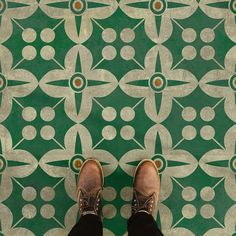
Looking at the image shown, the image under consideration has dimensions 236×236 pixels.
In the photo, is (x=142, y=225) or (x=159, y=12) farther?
(x=159, y=12)

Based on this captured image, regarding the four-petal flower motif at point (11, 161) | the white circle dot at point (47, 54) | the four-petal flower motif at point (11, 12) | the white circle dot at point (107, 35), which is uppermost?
the four-petal flower motif at point (11, 12)

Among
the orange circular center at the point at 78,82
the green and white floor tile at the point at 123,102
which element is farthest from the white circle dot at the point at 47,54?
the orange circular center at the point at 78,82

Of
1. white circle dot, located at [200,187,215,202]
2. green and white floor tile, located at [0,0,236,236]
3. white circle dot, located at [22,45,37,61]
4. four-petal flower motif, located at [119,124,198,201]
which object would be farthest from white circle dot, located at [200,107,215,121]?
white circle dot, located at [22,45,37,61]

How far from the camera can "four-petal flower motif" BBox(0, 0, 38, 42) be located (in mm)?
1265

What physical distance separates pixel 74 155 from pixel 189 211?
42 centimetres

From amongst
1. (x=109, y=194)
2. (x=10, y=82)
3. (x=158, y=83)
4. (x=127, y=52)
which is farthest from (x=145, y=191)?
(x=10, y=82)

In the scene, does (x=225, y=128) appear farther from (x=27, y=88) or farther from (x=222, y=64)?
(x=27, y=88)

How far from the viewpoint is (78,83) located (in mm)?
1265

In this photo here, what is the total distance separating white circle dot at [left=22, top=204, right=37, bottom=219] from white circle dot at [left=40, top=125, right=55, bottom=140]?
0.76 feet

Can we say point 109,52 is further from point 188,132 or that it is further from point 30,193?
point 30,193

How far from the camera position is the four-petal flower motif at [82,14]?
1.26 meters

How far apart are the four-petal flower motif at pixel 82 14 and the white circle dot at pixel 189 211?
0.64 meters

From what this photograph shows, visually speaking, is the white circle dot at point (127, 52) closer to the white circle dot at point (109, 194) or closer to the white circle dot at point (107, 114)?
the white circle dot at point (107, 114)

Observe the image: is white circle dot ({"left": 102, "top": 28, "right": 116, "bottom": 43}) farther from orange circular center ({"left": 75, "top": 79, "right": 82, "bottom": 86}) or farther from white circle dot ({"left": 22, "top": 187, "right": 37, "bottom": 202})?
white circle dot ({"left": 22, "top": 187, "right": 37, "bottom": 202})
